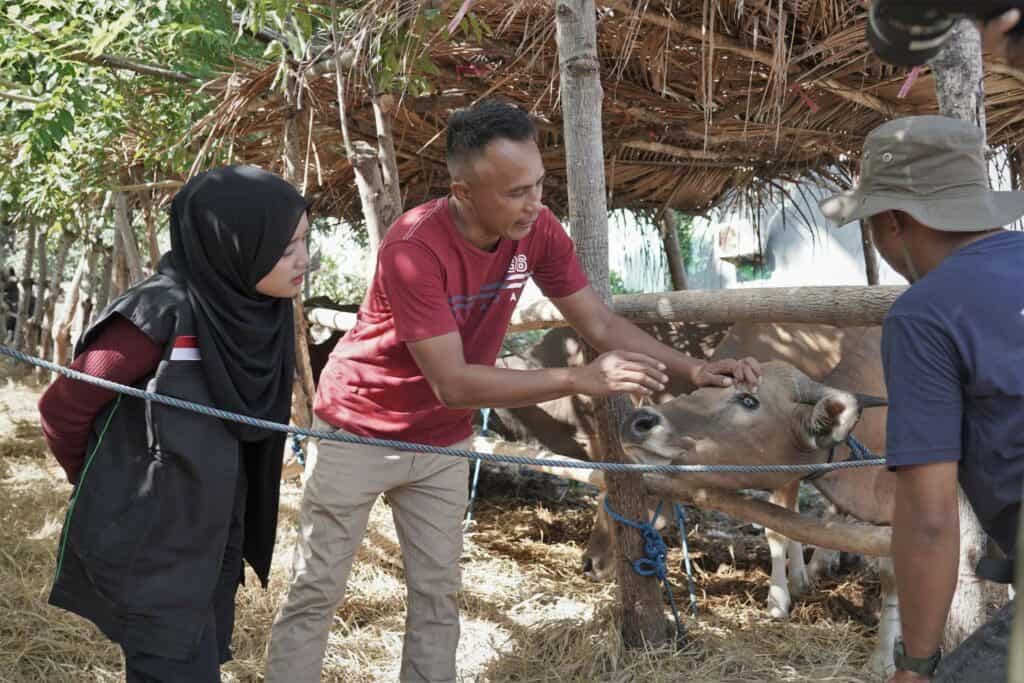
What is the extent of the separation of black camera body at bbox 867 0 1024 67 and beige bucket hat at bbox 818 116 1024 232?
16.5 inches

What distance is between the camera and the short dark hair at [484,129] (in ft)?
8.32

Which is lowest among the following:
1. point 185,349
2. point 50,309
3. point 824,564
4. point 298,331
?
point 824,564

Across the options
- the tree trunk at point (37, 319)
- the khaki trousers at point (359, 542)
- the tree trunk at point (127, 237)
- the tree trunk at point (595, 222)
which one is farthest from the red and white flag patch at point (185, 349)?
the tree trunk at point (37, 319)

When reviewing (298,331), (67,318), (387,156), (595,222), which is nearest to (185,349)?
(595,222)

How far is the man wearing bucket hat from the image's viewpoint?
1613mm

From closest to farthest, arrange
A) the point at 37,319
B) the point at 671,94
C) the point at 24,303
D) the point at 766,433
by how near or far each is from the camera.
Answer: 1. the point at 766,433
2. the point at 671,94
3. the point at 24,303
4. the point at 37,319

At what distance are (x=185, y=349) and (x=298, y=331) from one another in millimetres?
3179

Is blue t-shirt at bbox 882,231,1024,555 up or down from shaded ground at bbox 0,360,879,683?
up

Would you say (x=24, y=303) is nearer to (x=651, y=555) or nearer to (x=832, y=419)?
(x=651, y=555)

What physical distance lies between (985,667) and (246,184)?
1.82 metres

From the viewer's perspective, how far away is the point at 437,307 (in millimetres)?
2500

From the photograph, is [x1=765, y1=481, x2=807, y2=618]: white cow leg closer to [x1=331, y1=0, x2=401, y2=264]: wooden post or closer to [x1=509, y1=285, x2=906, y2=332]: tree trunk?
[x1=509, y1=285, x2=906, y2=332]: tree trunk

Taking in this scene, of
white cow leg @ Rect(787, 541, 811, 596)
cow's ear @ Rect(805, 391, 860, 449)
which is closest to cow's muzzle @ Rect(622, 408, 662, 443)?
cow's ear @ Rect(805, 391, 860, 449)

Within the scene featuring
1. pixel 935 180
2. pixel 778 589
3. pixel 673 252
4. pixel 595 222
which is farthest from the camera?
pixel 673 252
